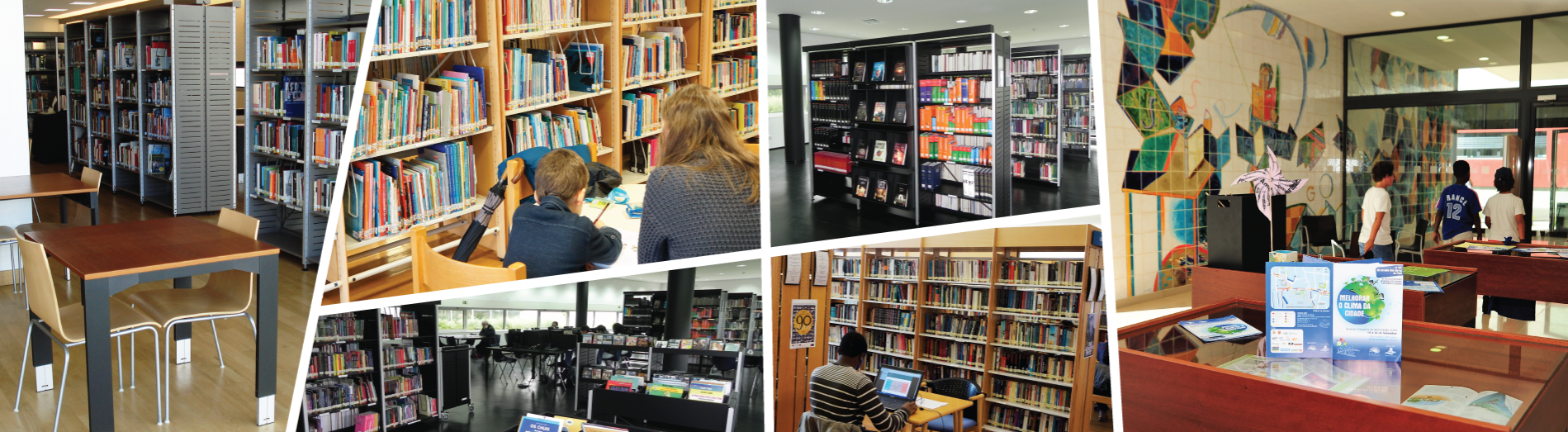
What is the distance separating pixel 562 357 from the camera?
5.71 ft

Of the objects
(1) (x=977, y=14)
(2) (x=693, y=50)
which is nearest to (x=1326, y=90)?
(1) (x=977, y=14)

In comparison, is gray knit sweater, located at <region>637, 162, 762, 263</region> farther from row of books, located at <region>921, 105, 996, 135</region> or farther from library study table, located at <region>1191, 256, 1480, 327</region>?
row of books, located at <region>921, 105, 996, 135</region>

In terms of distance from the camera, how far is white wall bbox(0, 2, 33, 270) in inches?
233

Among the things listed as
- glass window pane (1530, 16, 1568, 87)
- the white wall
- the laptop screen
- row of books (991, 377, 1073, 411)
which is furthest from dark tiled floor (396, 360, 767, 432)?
glass window pane (1530, 16, 1568, 87)

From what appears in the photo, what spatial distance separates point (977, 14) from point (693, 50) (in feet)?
9.09

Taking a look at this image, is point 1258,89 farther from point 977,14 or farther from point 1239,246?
point 977,14

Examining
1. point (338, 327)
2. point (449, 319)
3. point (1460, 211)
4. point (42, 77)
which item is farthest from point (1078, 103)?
point (42, 77)

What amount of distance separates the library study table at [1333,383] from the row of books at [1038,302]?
0.79 ft

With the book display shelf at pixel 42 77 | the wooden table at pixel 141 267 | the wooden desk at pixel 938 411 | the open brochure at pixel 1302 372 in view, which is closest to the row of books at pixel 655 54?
the wooden desk at pixel 938 411

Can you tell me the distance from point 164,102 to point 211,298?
6.07 m

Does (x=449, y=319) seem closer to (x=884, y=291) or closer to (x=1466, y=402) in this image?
(x=884, y=291)

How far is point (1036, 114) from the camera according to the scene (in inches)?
381

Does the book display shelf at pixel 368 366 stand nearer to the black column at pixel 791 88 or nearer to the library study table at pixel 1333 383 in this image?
the black column at pixel 791 88

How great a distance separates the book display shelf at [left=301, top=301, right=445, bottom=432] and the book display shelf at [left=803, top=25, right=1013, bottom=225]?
4327mm
